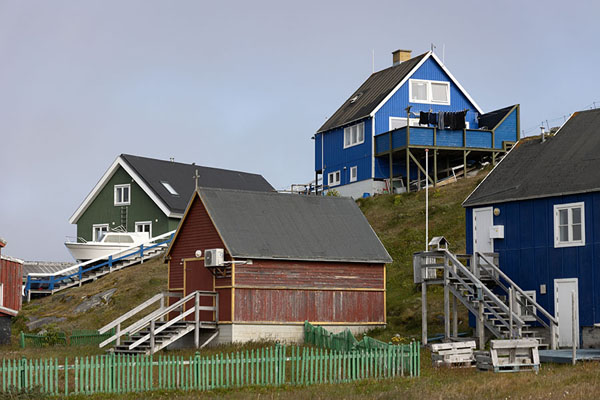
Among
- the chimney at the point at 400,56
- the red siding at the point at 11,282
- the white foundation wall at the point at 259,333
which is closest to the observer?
the white foundation wall at the point at 259,333

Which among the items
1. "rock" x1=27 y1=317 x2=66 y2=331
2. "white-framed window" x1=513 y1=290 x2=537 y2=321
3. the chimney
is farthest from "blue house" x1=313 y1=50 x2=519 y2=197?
"white-framed window" x1=513 y1=290 x2=537 y2=321

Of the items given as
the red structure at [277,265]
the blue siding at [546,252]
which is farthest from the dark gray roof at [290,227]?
the blue siding at [546,252]

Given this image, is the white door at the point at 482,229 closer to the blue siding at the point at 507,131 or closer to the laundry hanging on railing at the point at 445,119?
the laundry hanging on railing at the point at 445,119

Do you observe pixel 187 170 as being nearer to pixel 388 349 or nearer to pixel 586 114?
pixel 586 114

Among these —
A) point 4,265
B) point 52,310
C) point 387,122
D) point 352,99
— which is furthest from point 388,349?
point 352,99

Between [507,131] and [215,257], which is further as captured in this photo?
[507,131]

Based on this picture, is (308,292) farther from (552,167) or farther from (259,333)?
(552,167)

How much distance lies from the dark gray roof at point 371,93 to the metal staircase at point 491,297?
1111 inches

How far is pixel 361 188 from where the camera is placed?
6450 cm

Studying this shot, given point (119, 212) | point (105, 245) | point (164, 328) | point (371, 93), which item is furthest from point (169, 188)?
point (164, 328)

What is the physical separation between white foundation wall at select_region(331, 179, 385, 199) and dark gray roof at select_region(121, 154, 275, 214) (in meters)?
8.39

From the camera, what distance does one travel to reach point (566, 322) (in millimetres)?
33531

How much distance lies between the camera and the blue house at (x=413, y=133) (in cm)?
6162

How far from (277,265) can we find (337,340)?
6.16 meters
